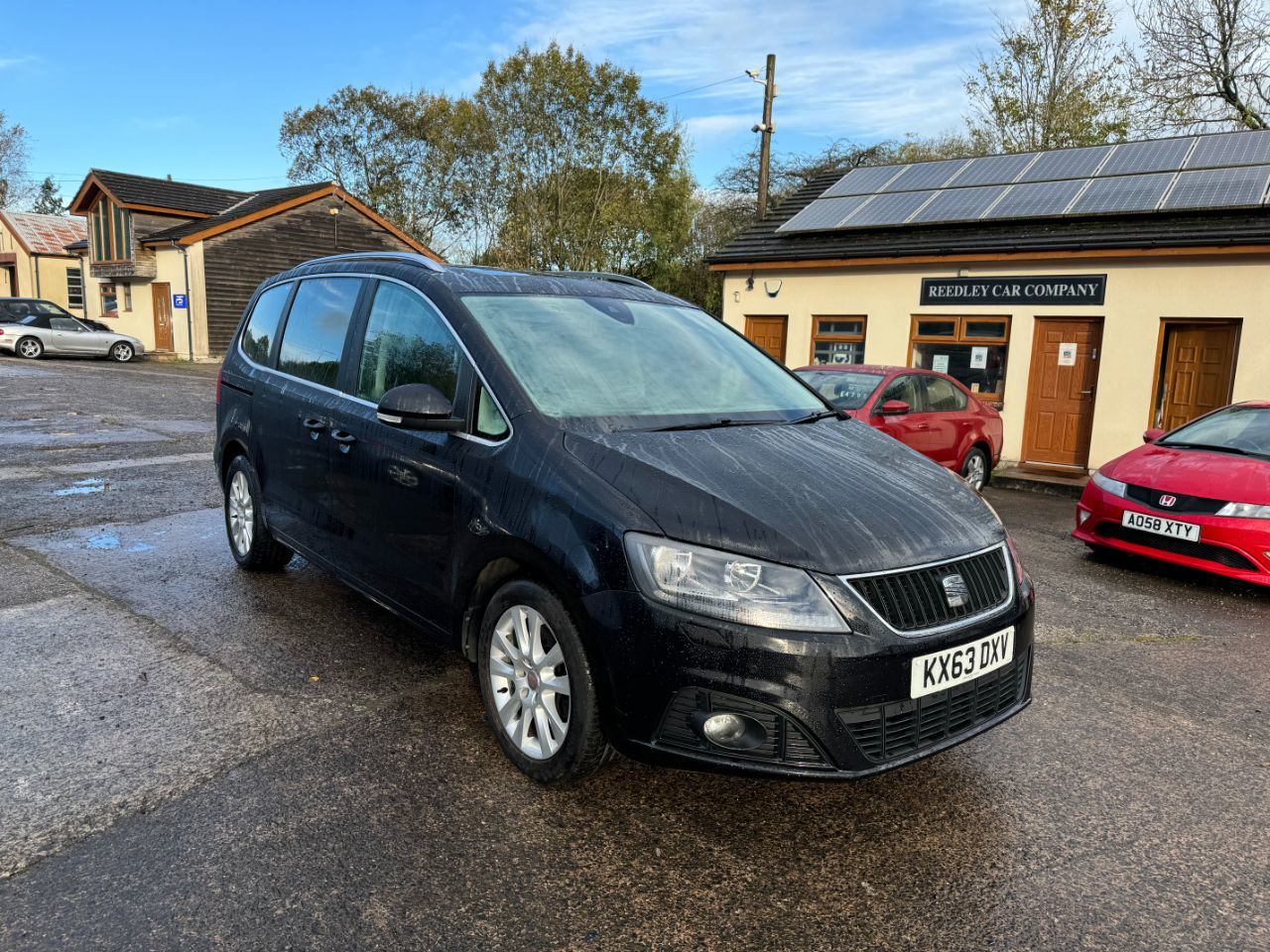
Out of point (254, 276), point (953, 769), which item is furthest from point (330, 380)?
point (254, 276)

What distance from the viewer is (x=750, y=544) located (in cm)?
260

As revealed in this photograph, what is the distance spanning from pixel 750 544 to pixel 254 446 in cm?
347

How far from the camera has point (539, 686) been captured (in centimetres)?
298

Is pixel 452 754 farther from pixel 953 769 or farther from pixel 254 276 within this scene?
pixel 254 276

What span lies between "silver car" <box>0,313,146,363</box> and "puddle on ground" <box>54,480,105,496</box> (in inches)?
888

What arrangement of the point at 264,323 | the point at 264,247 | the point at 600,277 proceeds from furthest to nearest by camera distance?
1. the point at 264,247
2. the point at 264,323
3. the point at 600,277

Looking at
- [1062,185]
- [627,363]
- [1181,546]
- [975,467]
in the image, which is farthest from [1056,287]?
[627,363]

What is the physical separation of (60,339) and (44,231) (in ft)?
66.4

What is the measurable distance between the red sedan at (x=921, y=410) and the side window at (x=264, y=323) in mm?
4980

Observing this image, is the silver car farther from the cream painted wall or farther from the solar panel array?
the cream painted wall

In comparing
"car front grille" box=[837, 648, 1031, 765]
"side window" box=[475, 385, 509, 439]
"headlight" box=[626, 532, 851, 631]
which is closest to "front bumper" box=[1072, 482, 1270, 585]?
"car front grille" box=[837, 648, 1031, 765]

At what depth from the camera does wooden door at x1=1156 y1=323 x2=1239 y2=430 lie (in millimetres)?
12375

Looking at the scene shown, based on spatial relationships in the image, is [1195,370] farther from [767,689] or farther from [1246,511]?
[767,689]

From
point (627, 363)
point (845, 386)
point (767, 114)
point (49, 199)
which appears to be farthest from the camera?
point (49, 199)
